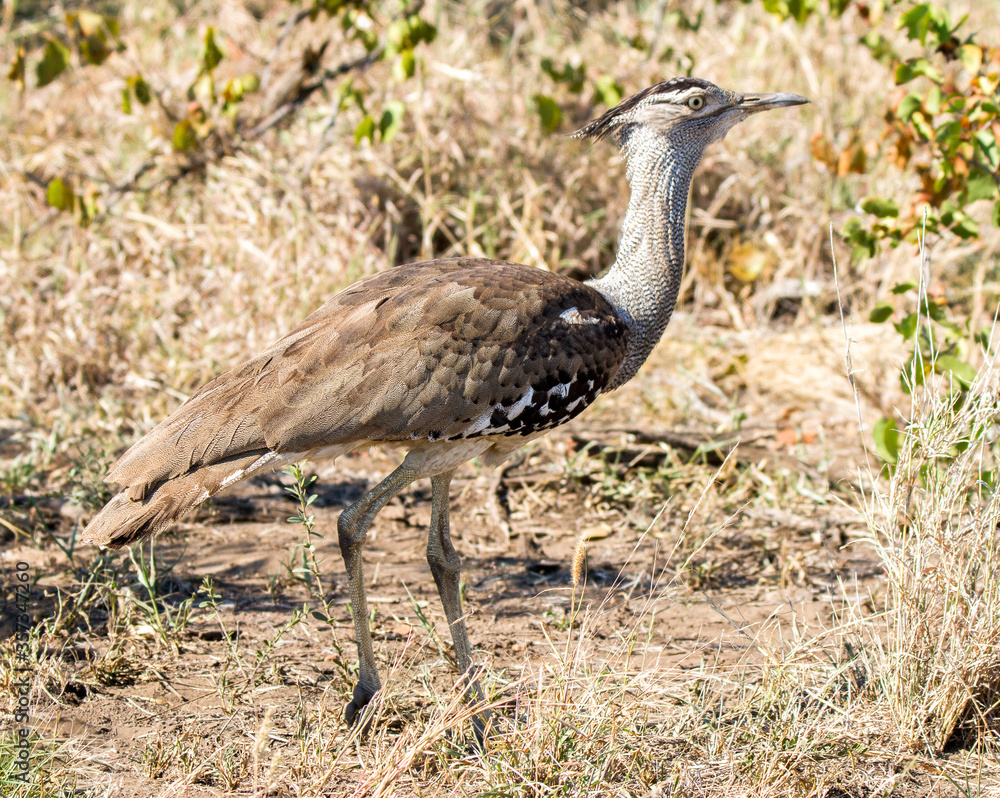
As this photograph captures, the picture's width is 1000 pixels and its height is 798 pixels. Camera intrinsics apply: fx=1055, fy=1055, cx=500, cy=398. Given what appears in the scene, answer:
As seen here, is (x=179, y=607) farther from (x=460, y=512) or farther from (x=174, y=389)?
(x=174, y=389)

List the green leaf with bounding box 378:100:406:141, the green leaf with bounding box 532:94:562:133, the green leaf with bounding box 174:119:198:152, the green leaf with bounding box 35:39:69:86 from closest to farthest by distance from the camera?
the green leaf with bounding box 35:39:69:86, the green leaf with bounding box 378:100:406:141, the green leaf with bounding box 174:119:198:152, the green leaf with bounding box 532:94:562:133

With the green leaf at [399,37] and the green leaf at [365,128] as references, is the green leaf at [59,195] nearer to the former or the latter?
the green leaf at [365,128]

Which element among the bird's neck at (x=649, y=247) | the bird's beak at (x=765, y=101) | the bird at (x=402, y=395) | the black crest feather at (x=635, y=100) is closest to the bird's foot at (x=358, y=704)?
the bird at (x=402, y=395)

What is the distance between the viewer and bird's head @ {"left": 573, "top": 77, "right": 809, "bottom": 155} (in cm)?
369

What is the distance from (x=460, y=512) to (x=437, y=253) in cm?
213

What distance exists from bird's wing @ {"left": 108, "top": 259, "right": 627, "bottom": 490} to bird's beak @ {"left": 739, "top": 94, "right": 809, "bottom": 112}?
1.03 metres

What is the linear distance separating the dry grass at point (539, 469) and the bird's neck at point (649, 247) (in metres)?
0.77

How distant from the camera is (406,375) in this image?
304 cm

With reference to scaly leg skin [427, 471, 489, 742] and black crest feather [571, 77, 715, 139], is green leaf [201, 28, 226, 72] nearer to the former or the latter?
black crest feather [571, 77, 715, 139]

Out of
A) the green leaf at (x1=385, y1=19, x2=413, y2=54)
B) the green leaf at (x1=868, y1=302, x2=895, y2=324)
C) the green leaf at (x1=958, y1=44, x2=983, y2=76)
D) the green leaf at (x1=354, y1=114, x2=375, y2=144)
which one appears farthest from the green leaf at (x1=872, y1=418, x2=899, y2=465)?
the green leaf at (x1=385, y1=19, x2=413, y2=54)

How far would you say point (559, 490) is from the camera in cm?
463

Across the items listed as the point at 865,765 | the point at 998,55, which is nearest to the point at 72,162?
the point at 998,55

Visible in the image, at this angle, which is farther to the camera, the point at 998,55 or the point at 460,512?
the point at 460,512

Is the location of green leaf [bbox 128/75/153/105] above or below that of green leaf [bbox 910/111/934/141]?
above
